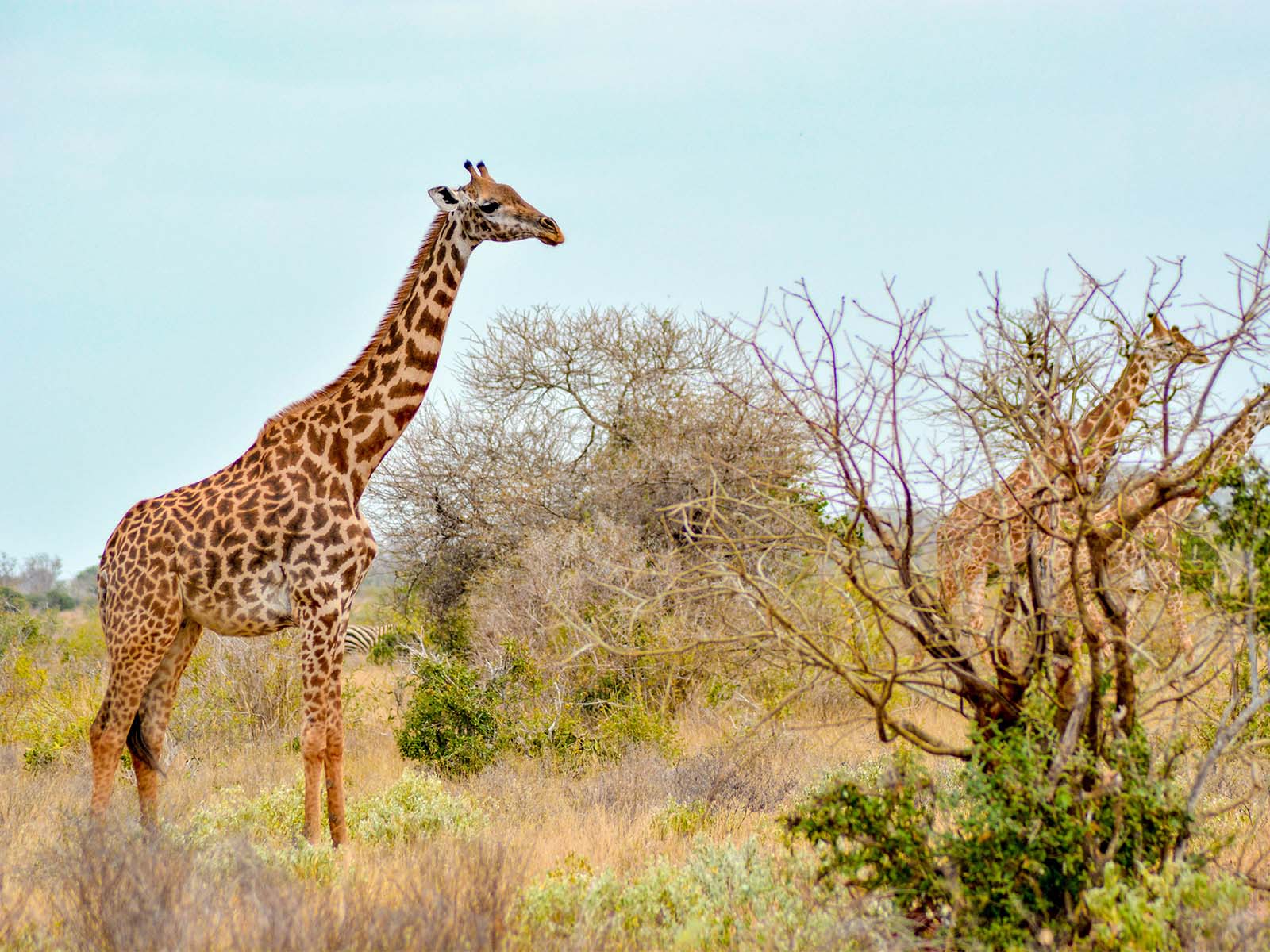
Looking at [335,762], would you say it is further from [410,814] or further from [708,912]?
[708,912]

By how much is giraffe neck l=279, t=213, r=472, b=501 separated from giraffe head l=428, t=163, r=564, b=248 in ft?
0.26

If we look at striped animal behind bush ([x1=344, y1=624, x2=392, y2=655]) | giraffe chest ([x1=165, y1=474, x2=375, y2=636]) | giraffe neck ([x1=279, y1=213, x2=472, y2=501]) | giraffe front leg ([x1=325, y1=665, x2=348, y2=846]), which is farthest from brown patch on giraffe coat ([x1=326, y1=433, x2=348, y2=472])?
striped animal behind bush ([x1=344, y1=624, x2=392, y2=655])

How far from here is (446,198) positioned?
Result: 668 cm

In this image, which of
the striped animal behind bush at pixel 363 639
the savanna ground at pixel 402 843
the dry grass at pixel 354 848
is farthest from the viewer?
the striped animal behind bush at pixel 363 639

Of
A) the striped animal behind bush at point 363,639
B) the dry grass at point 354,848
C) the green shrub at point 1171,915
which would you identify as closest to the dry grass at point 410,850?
the dry grass at point 354,848

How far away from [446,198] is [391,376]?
1.02 metres

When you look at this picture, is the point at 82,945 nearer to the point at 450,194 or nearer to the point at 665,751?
the point at 450,194

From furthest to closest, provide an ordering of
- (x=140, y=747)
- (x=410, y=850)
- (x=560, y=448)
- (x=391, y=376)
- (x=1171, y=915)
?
(x=560, y=448)
(x=391, y=376)
(x=140, y=747)
(x=410, y=850)
(x=1171, y=915)

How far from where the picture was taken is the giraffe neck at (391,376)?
6.50 m

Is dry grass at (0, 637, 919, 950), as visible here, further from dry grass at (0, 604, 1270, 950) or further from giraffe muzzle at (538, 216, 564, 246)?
giraffe muzzle at (538, 216, 564, 246)

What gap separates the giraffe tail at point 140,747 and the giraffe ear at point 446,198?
315cm

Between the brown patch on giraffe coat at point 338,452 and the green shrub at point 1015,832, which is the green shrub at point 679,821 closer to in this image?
the green shrub at point 1015,832

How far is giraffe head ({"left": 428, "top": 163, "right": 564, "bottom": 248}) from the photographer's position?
663cm

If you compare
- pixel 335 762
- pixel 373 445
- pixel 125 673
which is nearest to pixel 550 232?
pixel 373 445
